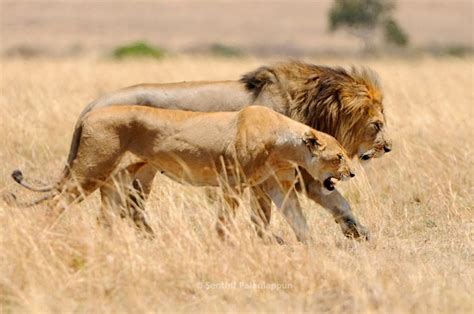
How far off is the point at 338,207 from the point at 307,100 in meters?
0.93

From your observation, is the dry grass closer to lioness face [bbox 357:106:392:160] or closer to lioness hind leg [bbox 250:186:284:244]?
lioness hind leg [bbox 250:186:284:244]

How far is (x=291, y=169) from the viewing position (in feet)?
25.3

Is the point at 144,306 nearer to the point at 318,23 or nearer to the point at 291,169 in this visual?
the point at 291,169

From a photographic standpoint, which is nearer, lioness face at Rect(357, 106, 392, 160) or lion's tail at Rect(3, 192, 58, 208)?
lion's tail at Rect(3, 192, 58, 208)

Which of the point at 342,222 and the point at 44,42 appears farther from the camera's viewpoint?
the point at 44,42

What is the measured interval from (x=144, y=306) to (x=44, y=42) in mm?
52861

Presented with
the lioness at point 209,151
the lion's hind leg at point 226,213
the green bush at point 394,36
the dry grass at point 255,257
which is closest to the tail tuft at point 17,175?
the lioness at point 209,151

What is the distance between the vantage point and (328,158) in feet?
24.6

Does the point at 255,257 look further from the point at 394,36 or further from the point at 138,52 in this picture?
the point at 394,36

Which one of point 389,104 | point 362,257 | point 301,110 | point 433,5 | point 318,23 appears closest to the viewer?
point 362,257

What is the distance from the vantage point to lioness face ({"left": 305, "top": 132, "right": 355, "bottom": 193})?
7.50 m

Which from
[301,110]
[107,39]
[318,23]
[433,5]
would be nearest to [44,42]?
[107,39]

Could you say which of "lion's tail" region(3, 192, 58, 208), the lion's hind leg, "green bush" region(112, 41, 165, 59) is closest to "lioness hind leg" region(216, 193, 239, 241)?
the lion's hind leg

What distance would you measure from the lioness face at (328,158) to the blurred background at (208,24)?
40.4 meters
